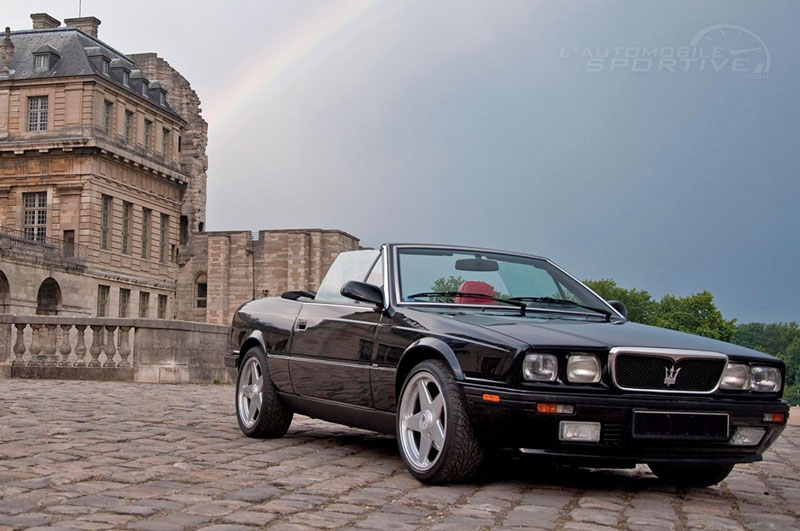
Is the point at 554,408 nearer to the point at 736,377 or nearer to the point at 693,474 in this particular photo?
the point at 736,377

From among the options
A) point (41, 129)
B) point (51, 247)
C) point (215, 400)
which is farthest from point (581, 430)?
point (41, 129)

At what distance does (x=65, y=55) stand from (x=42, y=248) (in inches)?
517

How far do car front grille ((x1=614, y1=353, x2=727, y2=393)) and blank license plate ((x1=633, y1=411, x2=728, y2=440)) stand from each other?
13cm

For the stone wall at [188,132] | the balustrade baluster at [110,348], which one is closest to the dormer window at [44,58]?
the stone wall at [188,132]

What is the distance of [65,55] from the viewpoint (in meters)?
59.7

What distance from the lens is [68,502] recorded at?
184 inches

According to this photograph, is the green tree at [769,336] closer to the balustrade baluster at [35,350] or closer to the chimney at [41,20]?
the chimney at [41,20]

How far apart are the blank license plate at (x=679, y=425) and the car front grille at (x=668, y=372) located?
131mm

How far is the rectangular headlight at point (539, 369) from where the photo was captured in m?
5.12

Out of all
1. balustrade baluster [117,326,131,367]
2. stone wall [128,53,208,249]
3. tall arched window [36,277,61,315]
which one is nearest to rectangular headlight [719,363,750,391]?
balustrade baluster [117,326,131,367]

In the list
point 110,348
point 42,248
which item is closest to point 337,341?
point 110,348

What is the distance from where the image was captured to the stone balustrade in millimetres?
16812

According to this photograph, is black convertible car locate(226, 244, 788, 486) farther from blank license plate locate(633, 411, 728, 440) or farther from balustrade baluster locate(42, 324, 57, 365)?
balustrade baluster locate(42, 324, 57, 365)

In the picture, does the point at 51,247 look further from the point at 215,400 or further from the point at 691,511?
the point at 691,511
